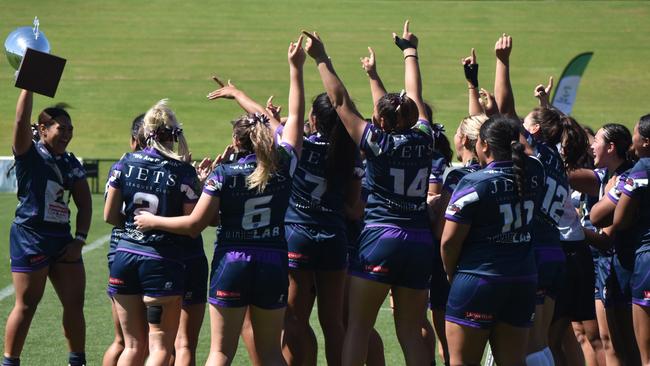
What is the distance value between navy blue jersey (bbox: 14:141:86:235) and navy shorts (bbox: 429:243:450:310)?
8.63 feet

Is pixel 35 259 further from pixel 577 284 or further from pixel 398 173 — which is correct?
pixel 577 284

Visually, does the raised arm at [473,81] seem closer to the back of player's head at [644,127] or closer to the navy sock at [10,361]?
the back of player's head at [644,127]

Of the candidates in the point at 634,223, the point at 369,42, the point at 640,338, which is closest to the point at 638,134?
the point at 634,223

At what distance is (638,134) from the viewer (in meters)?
6.25

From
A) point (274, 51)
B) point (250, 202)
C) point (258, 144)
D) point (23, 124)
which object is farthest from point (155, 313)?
point (274, 51)

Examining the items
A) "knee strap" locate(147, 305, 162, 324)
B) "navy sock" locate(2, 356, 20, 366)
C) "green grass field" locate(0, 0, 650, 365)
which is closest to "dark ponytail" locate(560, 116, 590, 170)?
"knee strap" locate(147, 305, 162, 324)

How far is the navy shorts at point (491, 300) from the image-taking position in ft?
17.8

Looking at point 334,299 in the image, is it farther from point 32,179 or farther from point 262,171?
point 32,179

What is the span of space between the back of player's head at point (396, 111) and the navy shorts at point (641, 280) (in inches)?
65.9

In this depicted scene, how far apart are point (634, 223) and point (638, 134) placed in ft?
1.81

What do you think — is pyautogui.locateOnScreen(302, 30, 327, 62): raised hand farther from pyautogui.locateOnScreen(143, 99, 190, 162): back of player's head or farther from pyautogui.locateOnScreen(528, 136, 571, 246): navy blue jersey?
pyautogui.locateOnScreen(528, 136, 571, 246): navy blue jersey

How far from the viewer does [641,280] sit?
6125 mm

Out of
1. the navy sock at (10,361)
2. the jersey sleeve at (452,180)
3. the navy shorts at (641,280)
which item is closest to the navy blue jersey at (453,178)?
the jersey sleeve at (452,180)

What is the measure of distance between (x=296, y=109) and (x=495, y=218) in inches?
52.8
